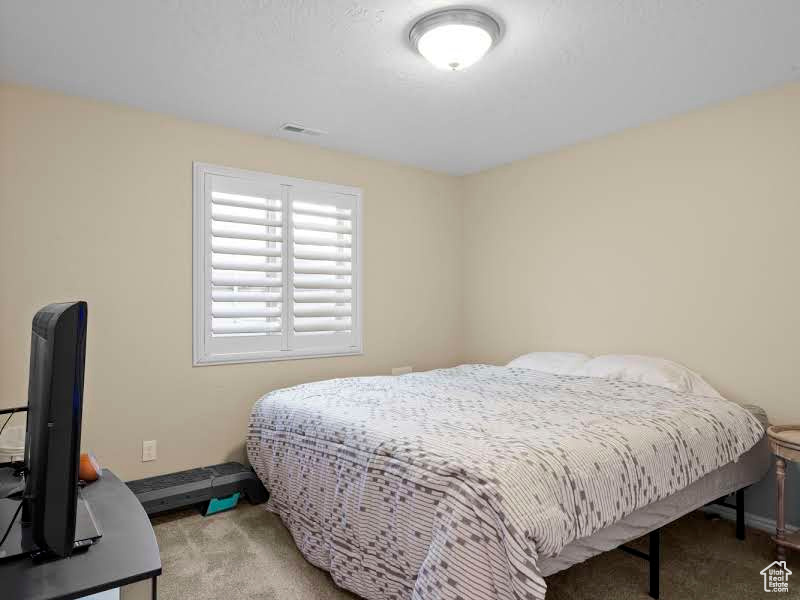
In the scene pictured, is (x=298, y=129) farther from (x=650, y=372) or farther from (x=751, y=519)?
(x=751, y=519)

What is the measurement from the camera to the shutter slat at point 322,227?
3.70 metres

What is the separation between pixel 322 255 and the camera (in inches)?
150

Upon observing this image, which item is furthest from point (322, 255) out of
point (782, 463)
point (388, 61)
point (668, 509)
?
point (782, 463)

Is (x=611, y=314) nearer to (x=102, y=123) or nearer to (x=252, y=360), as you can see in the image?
(x=252, y=360)

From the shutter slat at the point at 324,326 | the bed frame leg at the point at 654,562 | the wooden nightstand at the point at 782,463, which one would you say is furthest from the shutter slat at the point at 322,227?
the wooden nightstand at the point at 782,463

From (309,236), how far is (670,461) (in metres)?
2.64

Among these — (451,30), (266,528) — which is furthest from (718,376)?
(266,528)

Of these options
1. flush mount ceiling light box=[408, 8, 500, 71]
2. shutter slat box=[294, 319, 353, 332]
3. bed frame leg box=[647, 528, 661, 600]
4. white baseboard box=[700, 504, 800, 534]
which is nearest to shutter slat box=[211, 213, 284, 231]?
shutter slat box=[294, 319, 353, 332]

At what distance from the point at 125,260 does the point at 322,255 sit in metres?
1.27

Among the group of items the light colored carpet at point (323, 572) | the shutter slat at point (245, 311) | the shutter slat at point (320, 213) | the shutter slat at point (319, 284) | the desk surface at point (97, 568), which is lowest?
the light colored carpet at point (323, 572)

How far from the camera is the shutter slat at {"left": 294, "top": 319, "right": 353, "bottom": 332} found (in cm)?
371

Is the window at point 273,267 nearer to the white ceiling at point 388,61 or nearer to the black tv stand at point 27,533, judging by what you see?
the white ceiling at point 388,61

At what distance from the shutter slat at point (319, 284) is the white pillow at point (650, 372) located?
1.76 metres

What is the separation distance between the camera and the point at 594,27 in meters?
2.21
